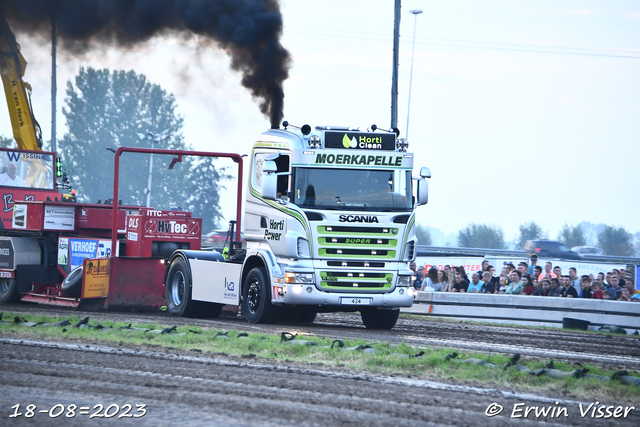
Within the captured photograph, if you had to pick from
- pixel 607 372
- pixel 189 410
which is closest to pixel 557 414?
pixel 607 372

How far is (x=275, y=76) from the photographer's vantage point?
17453 mm

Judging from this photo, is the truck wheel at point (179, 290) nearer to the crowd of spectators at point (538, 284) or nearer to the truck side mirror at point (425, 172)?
the truck side mirror at point (425, 172)

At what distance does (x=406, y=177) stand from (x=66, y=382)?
7.61 m

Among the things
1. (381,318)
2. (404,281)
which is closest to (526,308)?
(381,318)

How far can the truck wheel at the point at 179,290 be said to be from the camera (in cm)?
1584

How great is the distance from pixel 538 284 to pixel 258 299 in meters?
6.82

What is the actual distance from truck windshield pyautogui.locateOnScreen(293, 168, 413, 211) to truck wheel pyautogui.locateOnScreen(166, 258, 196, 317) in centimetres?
366

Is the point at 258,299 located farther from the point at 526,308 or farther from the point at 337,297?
the point at 526,308

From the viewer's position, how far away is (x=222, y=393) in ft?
23.3

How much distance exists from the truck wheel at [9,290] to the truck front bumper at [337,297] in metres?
8.01

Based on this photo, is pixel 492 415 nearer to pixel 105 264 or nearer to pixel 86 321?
pixel 86 321

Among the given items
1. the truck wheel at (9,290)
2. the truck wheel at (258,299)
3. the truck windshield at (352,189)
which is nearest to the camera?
the truck windshield at (352,189)

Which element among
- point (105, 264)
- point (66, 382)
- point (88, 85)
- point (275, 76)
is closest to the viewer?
point (66, 382)

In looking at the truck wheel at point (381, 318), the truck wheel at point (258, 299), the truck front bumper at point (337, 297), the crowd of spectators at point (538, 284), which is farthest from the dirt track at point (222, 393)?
the crowd of spectators at point (538, 284)
